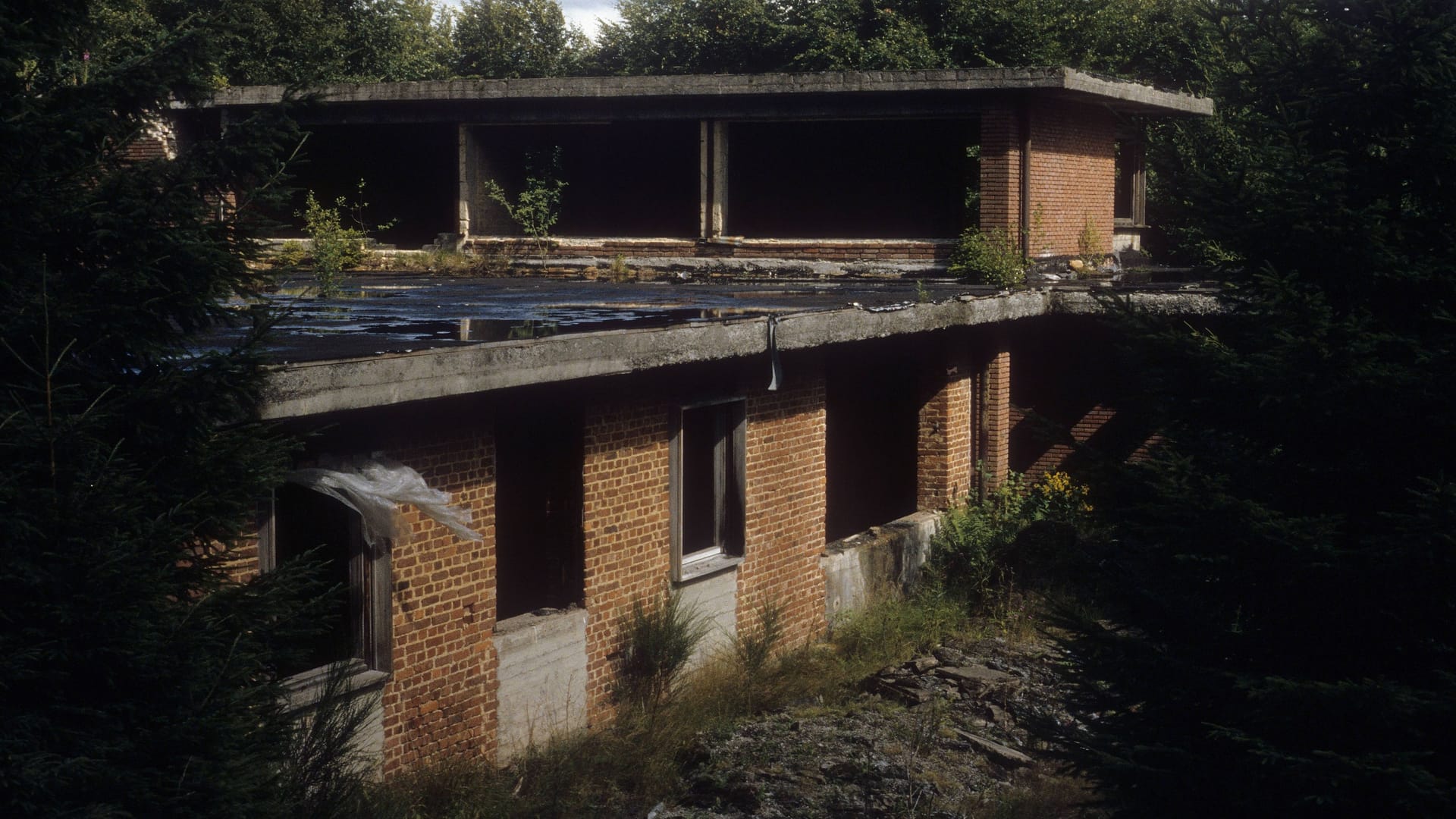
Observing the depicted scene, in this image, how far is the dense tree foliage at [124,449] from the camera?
4.26 meters

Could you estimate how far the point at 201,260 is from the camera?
4.78 meters

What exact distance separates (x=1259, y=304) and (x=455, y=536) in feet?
15.6

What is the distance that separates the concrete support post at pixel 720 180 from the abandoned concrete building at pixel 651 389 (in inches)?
1.8

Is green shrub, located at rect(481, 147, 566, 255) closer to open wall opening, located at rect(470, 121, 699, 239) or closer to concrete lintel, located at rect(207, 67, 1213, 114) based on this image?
concrete lintel, located at rect(207, 67, 1213, 114)

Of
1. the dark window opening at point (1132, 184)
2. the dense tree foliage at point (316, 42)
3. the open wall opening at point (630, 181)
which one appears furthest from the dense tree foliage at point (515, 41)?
the dark window opening at point (1132, 184)

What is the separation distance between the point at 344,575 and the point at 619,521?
2286 millimetres

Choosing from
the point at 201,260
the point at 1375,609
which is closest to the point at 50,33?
the point at 201,260

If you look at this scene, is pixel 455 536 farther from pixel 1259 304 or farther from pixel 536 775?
pixel 1259 304

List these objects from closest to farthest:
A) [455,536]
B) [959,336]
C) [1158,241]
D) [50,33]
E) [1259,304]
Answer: [50,33], [1259,304], [455,536], [959,336], [1158,241]

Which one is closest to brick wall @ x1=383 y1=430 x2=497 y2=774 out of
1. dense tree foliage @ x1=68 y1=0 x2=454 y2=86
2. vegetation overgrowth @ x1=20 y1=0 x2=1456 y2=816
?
vegetation overgrowth @ x1=20 y1=0 x2=1456 y2=816

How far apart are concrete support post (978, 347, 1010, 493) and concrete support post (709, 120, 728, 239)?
5.12 meters

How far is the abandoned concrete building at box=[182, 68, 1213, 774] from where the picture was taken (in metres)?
7.85

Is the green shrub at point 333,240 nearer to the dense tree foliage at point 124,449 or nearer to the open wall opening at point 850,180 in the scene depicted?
the open wall opening at point 850,180

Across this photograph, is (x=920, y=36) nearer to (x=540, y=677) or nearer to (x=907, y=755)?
(x=907, y=755)
